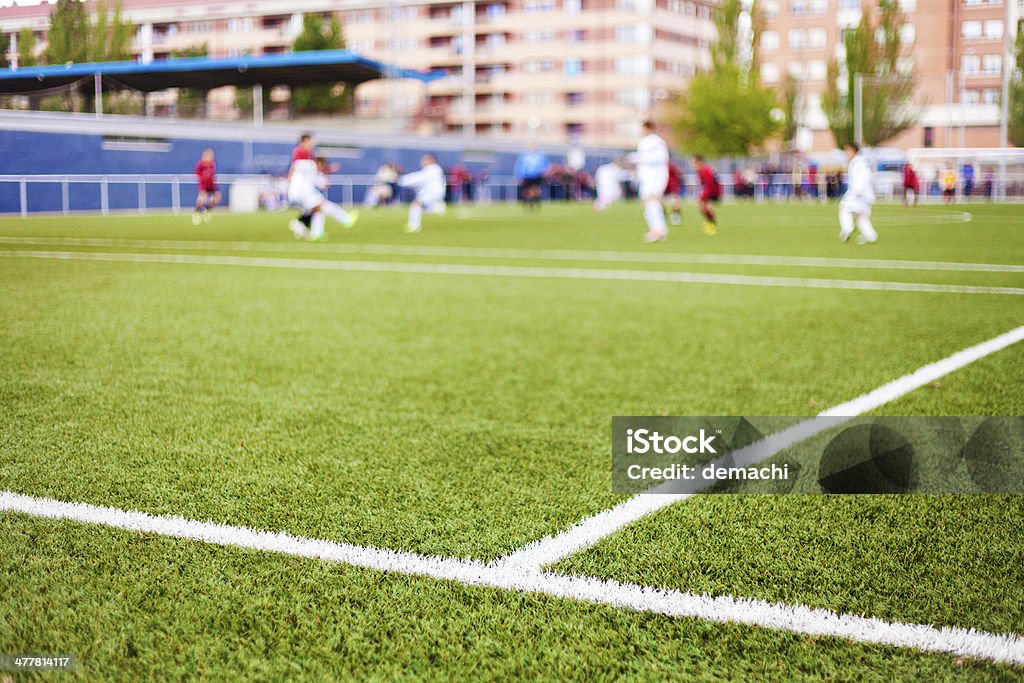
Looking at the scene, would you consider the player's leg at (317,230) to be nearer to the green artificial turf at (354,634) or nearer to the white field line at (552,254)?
the white field line at (552,254)

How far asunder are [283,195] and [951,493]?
35092mm

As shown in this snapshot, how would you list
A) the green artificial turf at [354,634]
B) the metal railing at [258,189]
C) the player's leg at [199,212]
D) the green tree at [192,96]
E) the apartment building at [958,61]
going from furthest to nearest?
the player's leg at [199,212] < the apartment building at [958,61] < the green tree at [192,96] < the metal railing at [258,189] < the green artificial turf at [354,634]

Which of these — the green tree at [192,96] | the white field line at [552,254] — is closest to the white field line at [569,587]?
the green tree at [192,96]

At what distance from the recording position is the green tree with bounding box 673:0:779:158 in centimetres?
6462

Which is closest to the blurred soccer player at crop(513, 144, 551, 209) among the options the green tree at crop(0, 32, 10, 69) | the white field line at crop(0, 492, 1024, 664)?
the green tree at crop(0, 32, 10, 69)

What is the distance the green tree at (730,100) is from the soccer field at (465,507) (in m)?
59.5

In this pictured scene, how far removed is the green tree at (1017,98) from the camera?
22.6 feet

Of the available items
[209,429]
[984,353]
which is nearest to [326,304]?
[209,429]

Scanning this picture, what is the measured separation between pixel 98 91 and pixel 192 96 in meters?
2.21

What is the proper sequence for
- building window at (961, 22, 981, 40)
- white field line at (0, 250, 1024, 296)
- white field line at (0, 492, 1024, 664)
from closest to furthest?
white field line at (0, 492, 1024, 664), building window at (961, 22, 981, 40), white field line at (0, 250, 1024, 296)

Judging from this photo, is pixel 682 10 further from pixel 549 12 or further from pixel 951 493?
pixel 951 493

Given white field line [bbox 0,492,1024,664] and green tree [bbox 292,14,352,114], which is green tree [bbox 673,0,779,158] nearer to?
green tree [bbox 292,14,352,114]

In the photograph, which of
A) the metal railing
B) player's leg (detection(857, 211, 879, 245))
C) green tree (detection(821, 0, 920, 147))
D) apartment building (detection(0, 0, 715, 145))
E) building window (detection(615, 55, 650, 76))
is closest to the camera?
the metal railing

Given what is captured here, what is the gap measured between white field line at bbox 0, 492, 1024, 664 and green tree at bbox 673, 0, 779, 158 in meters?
65.3
